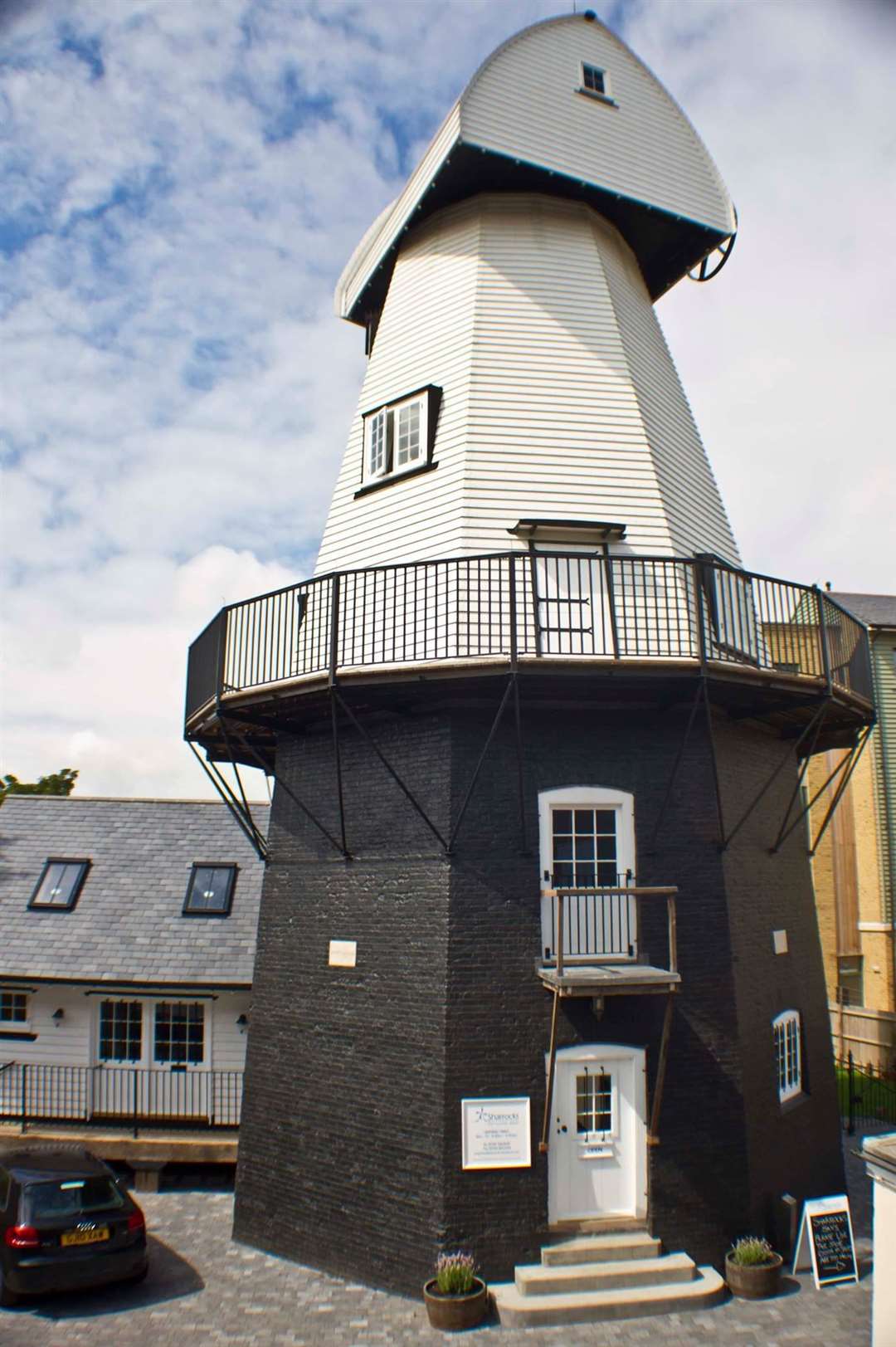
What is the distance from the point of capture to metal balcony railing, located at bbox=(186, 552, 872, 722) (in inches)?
428

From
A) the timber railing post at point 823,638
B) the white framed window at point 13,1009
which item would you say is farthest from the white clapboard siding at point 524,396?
the white framed window at point 13,1009

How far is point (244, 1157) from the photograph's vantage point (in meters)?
12.0

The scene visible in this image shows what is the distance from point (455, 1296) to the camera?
9.47 m

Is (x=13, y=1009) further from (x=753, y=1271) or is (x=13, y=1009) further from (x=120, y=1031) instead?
(x=753, y=1271)

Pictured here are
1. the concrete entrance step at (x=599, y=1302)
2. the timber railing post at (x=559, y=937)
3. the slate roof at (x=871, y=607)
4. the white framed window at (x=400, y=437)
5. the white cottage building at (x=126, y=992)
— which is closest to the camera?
the concrete entrance step at (x=599, y=1302)

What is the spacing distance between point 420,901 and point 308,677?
9.24ft

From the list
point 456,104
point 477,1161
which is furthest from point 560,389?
point 477,1161

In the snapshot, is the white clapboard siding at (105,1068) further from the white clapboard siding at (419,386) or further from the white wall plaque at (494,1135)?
the white clapboard siding at (419,386)

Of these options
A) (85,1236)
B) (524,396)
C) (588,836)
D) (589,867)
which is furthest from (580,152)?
(85,1236)

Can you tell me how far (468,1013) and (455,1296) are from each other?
260cm

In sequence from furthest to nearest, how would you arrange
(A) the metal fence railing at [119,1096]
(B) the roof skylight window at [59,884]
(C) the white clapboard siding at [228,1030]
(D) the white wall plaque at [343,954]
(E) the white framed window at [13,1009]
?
(B) the roof skylight window at [59,884] → (E) the white framed window at [13,1009] → (C) the white clapboard siding at [228,1030] → (A) the metal fence railing at [119,1096] → (D) the white wall plaque at [343,954]

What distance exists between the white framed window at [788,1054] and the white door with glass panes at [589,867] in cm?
277

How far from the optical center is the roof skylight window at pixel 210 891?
16500 mm

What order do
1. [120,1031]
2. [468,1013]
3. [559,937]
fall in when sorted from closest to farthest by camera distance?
1. [559,937]
2. [468,1013]
3. [120,1031]
